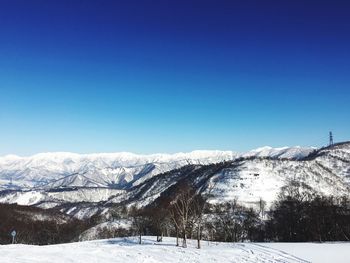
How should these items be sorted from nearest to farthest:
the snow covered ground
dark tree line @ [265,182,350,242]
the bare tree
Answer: the snow covered ground
the bare tree
dark tree line @ [265,182,350,242]

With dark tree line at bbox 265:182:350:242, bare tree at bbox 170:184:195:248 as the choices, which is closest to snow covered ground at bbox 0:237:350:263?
bare tree at bbox 170:184:195:248

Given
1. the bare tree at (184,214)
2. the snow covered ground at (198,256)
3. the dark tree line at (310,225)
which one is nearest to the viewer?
the snow covered ground at (198,256)

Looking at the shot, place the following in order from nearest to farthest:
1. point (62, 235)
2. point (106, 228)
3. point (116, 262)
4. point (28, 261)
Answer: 1. point (28, 261)
2. point (116, 262)
3. point (62, 235)
4. point (106, 228)

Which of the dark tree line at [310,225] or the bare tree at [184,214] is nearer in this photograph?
the bare tree at [184,214]

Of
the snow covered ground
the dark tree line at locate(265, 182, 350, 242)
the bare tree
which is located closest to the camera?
the snow covered ground

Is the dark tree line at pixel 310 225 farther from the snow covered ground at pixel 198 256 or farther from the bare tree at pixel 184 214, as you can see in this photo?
the snow covered ground at pixel 198 256

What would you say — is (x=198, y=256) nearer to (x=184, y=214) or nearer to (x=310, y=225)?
(x=184, y=214)

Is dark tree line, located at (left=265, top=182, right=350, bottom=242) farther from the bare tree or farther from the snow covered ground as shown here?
the snow covered ground

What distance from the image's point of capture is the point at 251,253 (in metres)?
47.8

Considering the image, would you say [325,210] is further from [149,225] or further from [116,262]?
[116,262]

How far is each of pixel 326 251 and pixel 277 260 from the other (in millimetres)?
10321

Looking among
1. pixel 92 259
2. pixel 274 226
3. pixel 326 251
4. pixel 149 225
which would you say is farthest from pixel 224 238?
pixel 92 259

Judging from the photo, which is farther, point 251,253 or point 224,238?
point 224,238

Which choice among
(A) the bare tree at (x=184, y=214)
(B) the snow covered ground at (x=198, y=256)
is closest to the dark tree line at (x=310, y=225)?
(A) the bare tree at (x=184, y=214)
